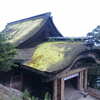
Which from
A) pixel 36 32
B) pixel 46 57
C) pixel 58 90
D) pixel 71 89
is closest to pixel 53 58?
pixel 46 57

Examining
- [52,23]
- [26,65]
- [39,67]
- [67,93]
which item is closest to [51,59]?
[39,67]

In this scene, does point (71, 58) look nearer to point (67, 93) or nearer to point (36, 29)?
point (67, 93)

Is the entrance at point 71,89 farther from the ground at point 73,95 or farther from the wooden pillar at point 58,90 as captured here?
the wooden pillar at point 58,90

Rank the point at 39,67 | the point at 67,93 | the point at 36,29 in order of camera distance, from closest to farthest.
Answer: the point at 39,67, the point at 67,93, the point at 36,29

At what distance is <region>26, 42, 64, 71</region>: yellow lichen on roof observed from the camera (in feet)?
31.8

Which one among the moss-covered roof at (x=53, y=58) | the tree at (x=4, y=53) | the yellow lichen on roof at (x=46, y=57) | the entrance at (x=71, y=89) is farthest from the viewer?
the entrance at (x=71, y=89)

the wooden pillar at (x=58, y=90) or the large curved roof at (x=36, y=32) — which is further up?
the large curved roof at (x=36, y=32)

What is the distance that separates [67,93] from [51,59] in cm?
346

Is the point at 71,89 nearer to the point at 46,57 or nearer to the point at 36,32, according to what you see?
the point at 46,57

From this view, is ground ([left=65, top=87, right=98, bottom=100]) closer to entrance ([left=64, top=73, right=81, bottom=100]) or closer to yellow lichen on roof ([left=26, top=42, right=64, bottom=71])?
entrance ([left=64, top=73, right=81, bottom=100])

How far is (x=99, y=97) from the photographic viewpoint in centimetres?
1192

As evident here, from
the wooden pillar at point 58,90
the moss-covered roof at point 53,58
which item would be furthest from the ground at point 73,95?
the moss-covered roof at point 53,58

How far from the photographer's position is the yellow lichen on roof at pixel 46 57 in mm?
9695

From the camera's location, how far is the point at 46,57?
35.3ft
